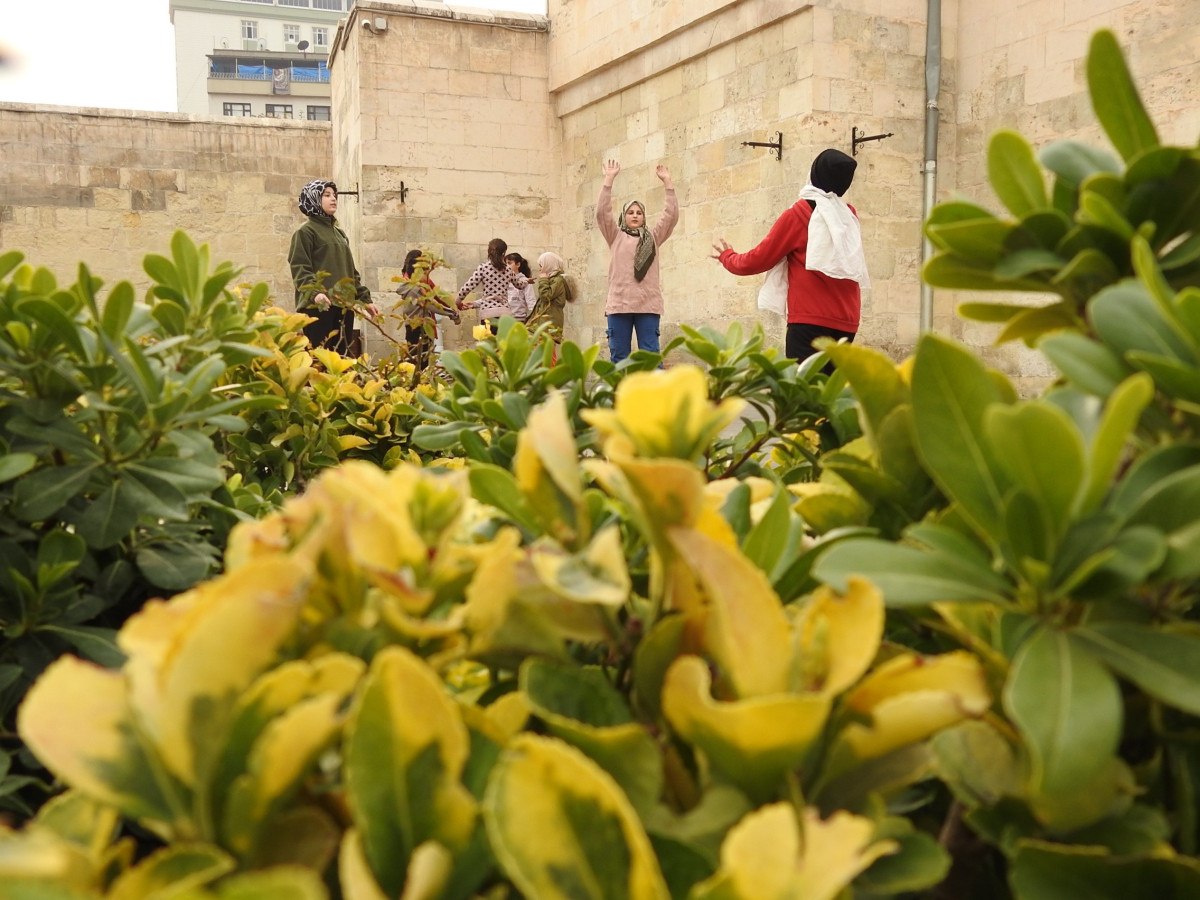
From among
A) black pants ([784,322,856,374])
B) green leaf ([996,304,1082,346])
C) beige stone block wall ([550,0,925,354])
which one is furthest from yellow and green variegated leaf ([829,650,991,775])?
beige stone block wall ([550,0,925,354])

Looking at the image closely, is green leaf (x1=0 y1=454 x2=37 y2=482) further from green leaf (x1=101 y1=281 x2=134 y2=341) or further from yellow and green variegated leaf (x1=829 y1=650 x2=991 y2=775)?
yellow and green variegated leaf (x1=829 y1=650 x2=991 y2=775)

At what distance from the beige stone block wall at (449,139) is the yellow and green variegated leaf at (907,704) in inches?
449

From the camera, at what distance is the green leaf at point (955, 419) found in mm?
546

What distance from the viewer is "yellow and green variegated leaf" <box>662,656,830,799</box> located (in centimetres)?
43

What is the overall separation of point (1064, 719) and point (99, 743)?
38cm

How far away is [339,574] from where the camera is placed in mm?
508

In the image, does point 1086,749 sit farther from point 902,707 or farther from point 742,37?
point 742,37

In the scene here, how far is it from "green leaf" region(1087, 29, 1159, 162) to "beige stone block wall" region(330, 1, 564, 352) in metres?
11.2

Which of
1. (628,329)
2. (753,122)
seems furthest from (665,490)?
(753,122)

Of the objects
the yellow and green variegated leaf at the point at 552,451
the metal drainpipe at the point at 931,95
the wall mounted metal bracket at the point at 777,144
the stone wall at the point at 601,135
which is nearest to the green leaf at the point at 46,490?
the yellow and green variegated leaf at the point at 552,451

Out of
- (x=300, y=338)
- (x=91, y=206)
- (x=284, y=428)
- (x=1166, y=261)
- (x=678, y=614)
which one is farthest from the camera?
(x=91, y=206)

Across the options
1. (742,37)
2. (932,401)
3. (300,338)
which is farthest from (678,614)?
(742,37)

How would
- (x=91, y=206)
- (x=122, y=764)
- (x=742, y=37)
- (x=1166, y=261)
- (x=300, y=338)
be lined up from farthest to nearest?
1. (x=91, y=206)
2. (x=742, y=37)
3. (x=300, y=338)
4. (x=1166, y=261)
5. (x=122, y=764)

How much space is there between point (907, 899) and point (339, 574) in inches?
13.0
